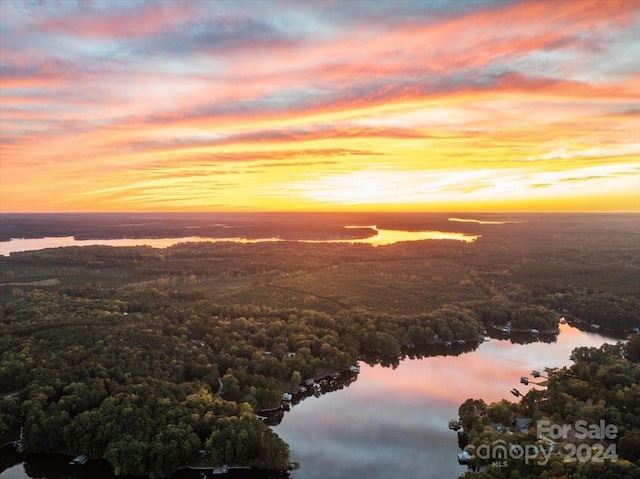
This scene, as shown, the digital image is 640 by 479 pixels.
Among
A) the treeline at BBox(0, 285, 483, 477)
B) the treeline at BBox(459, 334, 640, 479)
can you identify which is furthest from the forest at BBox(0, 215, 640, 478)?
the treeline at BBox(459, 334, 640, 479)

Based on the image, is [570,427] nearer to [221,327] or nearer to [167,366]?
[167,366]

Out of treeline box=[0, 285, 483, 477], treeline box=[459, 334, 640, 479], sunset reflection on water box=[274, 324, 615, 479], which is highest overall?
treeline box=[0, 285, 483, 477]

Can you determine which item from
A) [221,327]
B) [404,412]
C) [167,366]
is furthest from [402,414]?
[221,327]

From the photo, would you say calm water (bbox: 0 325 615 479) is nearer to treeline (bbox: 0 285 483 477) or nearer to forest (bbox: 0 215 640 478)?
forest (bbox: 0 215 640 478)

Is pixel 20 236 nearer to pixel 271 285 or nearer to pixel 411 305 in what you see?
pixel 271 285

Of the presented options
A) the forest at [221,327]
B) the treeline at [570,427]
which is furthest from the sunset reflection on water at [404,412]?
the treeline at [570,427]

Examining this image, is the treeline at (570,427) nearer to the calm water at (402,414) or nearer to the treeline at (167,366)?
the calm water at (402,414)
